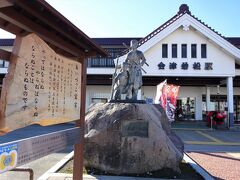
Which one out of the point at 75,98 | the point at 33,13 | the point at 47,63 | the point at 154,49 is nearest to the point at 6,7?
the point at 33,13

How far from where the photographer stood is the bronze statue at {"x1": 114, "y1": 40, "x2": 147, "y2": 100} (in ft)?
29.4

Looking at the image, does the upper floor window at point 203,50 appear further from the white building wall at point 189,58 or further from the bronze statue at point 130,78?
the bronze statue at point 130,78

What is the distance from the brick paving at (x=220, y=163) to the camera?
759 centimetres

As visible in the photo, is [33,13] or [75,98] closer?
[33,13]

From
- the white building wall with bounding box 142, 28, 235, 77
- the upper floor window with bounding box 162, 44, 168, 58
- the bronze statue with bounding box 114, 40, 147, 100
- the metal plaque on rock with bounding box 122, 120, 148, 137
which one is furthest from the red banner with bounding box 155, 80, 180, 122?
the upper floor window with bounding box 162, 44, 168, 58

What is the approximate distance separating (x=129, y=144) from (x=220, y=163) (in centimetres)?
336

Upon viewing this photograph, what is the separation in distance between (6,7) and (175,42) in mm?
18911

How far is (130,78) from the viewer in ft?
29.9

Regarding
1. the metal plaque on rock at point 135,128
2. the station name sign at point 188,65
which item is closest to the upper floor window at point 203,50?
the station name sign at point 188,65

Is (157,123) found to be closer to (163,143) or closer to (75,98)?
(163,143)

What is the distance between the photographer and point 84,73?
205 inches

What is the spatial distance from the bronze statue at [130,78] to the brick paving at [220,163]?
291cm

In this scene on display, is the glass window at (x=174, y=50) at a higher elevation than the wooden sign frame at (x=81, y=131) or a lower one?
higher

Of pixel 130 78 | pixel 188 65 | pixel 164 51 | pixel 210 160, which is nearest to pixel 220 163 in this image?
pixel 210 160
